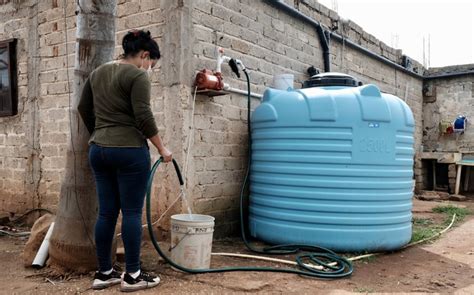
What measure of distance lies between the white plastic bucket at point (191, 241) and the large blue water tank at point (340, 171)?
105 cm

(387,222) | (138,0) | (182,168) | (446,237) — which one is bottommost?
(446,237)

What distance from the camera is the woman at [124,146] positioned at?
2.45 meters

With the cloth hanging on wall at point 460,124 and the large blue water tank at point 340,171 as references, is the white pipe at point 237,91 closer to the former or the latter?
the large blue water tank at point 340,171

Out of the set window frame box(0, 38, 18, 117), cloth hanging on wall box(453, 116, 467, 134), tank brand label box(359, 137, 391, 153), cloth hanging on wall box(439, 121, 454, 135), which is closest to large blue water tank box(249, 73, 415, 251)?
tank brand label box(359, 137, 391, 153)

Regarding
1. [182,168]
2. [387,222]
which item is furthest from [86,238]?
[387,222]

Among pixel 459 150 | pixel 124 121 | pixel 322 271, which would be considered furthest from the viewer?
pixel 459 150

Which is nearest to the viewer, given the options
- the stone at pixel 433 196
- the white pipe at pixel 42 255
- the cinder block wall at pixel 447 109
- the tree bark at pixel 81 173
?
the tree bark at pixel 81 173

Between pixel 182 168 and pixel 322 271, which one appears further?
pixel 182 168

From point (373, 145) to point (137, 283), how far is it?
2224mm

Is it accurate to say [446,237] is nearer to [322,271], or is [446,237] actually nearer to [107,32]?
[322,271]

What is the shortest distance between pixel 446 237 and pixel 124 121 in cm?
374

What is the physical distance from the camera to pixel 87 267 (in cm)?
282

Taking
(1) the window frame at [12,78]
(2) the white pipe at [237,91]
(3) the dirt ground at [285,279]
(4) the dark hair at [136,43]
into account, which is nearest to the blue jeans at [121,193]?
(3) the dirt ground at [285,279]

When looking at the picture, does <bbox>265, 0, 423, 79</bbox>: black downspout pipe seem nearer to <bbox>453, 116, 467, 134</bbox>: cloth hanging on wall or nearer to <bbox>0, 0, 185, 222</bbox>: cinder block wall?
<bbox>0, 0, 185, 222</bbox>: cinder block wall
